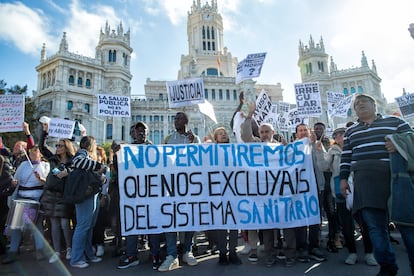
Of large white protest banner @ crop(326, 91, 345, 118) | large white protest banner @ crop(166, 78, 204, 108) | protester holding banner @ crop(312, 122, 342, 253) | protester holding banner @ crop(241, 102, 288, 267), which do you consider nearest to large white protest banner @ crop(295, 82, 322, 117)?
large white protest banner @ crop(326, 91, 345, 118)

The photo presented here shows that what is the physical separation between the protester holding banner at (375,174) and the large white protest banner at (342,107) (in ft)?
32.0

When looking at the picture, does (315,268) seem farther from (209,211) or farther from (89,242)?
(89,242)

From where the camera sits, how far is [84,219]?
16.1 feet

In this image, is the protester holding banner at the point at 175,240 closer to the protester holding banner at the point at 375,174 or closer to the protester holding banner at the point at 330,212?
the protester holding banner at the point at 330,212

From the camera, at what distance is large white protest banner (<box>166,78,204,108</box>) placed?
867cm

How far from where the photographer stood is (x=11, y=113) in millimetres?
7586

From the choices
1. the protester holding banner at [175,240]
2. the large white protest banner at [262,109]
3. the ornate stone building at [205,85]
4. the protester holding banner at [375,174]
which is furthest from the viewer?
the ornate stone building at [205,85]

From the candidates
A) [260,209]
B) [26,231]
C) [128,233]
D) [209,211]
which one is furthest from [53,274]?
[260,209]

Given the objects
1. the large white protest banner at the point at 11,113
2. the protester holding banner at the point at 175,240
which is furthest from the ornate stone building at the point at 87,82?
the protester holding banner at the point at 175,240

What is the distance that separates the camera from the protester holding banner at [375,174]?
11.9ft

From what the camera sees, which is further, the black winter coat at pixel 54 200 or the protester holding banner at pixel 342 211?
the black winter coat at pixel 54 200

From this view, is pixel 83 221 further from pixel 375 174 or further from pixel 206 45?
pixel 206 45

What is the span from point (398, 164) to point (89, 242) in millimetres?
5427

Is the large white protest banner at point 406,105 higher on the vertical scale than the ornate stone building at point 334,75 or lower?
lower
